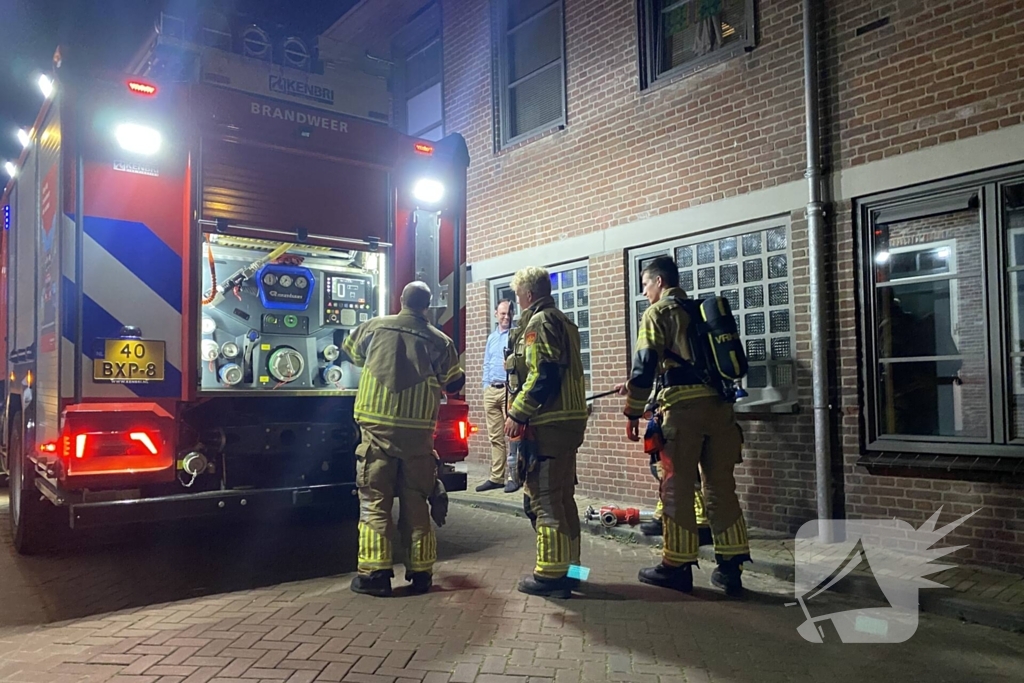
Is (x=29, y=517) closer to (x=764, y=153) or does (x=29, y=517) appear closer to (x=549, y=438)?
(x=549, y=438)

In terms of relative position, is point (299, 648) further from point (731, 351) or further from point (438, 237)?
A: point (438, 237)

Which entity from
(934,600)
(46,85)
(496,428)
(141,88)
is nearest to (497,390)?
(496,428)

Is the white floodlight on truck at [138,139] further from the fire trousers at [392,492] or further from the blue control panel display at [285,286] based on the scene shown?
the fire trousers at [392,492]

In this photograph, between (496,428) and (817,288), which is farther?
(496,428)

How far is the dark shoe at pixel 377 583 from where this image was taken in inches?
179

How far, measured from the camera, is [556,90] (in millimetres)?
8812

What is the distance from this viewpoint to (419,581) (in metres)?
4.66

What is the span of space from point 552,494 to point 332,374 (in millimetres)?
2013

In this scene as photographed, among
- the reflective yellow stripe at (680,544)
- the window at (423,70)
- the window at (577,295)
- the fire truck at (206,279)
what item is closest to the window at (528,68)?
the window at (423,70)

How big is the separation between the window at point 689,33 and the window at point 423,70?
373 cm

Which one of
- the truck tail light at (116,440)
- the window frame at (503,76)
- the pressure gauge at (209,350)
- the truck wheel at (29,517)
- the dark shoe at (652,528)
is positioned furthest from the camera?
the window frame at (503,76)

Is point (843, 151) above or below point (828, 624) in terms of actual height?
above

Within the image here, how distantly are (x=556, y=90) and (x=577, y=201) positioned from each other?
144 centimetres

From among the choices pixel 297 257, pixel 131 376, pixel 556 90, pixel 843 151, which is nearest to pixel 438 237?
pixel 297 257
